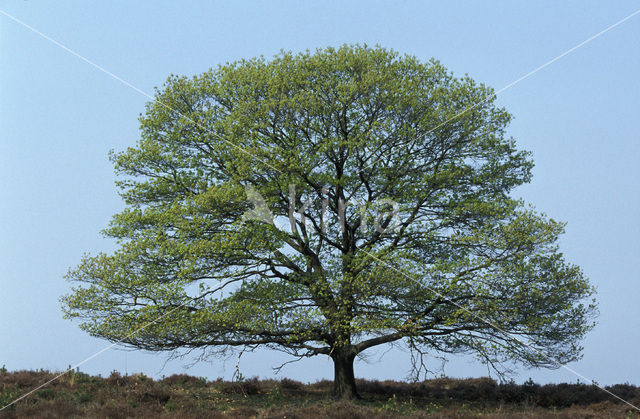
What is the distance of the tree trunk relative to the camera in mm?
20531

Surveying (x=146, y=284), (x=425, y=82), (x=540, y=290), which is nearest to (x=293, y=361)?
(x=146, y=284)

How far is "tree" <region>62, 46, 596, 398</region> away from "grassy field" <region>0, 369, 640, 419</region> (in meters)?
1.86

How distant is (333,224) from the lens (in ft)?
71.0

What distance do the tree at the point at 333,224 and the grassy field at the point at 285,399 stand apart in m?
1.86

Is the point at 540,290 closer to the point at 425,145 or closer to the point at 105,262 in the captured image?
the point at 425,145

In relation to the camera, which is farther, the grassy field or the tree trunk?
the tree trunk

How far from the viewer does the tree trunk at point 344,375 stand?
20531 mm

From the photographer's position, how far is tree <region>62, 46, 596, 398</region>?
18.3 meters

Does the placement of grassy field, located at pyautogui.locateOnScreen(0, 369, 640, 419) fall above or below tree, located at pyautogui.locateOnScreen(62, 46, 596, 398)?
below

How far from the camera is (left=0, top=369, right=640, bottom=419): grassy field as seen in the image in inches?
666

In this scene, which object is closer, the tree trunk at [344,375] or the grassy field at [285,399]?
the grassy field at [285,399]

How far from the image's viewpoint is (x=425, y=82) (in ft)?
67.9

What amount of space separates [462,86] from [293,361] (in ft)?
38.7

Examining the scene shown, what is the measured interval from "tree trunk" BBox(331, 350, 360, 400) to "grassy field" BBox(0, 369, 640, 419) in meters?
0.60
